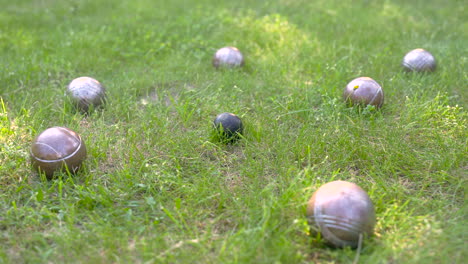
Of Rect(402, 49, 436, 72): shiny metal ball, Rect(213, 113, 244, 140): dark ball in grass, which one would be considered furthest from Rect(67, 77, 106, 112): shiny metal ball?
Rect(402, 49, 436, 72): shiny metal ball

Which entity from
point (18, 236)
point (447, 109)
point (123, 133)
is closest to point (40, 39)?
point (123, 133)

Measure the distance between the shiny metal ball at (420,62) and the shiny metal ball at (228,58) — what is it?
2.23m

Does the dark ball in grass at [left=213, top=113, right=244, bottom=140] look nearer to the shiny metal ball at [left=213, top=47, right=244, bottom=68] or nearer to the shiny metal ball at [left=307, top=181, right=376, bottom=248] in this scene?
the shiny metal ball at [left=307, top=181, right=376, bottom=248]

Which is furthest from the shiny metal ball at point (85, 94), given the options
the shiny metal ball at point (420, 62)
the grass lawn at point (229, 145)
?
the shiny metal ball at point (420, 62)

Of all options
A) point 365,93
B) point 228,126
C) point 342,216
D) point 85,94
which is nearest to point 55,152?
point 85,94

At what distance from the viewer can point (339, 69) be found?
18.3ft

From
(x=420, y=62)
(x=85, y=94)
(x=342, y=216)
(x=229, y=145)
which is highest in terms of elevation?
(x=420, y=62)

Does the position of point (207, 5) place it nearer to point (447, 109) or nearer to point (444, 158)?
point (447, 109)

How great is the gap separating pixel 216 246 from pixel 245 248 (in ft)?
0.74

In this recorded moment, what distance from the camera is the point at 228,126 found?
4.02m

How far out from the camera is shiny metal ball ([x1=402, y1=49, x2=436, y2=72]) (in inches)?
213

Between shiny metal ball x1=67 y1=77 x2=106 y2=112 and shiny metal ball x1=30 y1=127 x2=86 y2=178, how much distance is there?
3.61 ft

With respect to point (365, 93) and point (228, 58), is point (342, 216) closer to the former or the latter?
point (365, 93)

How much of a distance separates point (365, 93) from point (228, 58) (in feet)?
6.69
